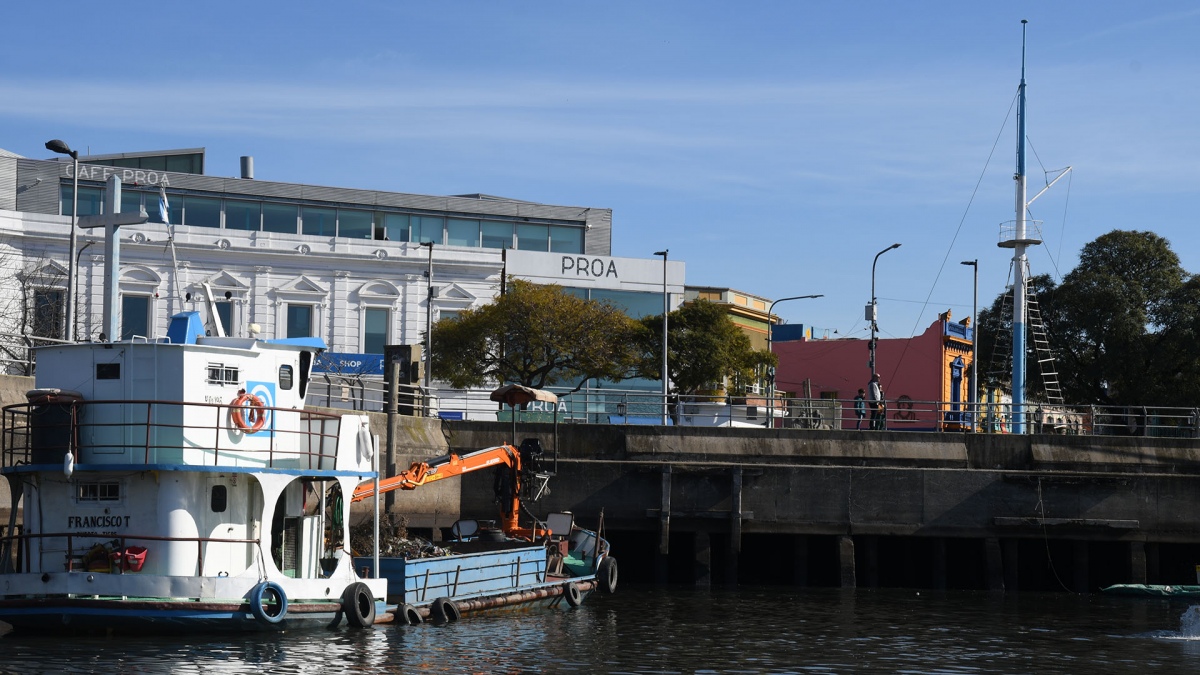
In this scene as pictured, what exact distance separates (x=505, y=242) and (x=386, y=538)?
1633 inches

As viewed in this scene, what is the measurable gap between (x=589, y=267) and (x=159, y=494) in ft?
158

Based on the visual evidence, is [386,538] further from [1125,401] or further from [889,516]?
[1125,401]

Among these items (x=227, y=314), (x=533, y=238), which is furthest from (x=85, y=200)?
(x=533, y=238)

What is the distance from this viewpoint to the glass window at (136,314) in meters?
59.8

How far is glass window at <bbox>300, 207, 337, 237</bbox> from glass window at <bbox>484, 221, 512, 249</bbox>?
7592 millimetres

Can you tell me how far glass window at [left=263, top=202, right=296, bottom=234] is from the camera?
223 ft

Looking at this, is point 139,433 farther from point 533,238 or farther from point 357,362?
point 533,238

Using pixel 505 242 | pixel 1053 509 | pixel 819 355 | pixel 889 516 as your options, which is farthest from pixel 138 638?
pixel 819 355

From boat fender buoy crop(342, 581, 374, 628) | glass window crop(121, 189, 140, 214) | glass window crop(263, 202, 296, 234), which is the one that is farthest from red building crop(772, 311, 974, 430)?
boat fender buoy crop(342, 581, 374, 628)

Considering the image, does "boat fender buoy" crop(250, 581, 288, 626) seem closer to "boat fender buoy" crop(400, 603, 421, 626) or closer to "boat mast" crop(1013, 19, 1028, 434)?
"boat fender buoy" crop(400, 603, 421, 626)

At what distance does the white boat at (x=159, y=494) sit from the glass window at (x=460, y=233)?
4691cm

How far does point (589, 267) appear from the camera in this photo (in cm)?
6962

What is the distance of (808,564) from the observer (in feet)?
128

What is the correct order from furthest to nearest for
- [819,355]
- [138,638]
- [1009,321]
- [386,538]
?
[819,355] < [1009,321] < [386,538] < [138,638]
